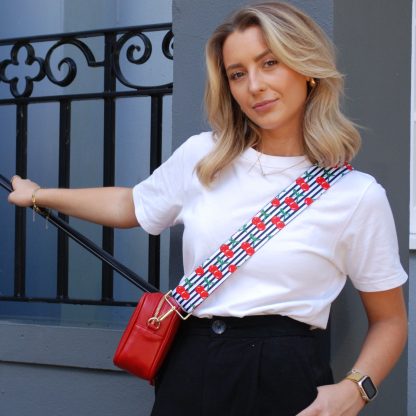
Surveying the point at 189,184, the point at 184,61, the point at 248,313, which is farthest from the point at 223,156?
the point at 184,61

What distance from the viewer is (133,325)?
2.49 metres

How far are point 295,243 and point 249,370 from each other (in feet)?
1.15

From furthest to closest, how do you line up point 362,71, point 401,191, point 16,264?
point 16,264 < point 401,191 < point 362,71

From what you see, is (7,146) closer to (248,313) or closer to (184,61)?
(184,61)

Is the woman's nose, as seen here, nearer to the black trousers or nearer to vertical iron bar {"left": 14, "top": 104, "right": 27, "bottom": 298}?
the black trousers

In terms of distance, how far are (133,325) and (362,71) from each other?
4.18 feet

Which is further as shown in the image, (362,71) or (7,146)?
(7,146)

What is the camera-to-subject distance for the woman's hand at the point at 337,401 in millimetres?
2287

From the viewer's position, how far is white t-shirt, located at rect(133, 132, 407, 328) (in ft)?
7.81

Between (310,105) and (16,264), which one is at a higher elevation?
(310,105)

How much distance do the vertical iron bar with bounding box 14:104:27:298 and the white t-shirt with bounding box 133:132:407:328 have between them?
2.06m

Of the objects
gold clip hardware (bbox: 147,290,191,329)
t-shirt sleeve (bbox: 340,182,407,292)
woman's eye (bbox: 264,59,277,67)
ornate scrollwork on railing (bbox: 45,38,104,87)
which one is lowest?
gold clip hardware (bbox: 147,290,191,329)

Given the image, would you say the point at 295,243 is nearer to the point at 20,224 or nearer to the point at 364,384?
the point at 364,384

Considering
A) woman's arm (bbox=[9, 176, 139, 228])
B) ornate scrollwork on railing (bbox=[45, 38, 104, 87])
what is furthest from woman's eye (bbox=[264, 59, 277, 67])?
ornate scrollwork on railing (bbox=[45, 38, 104, 87])
